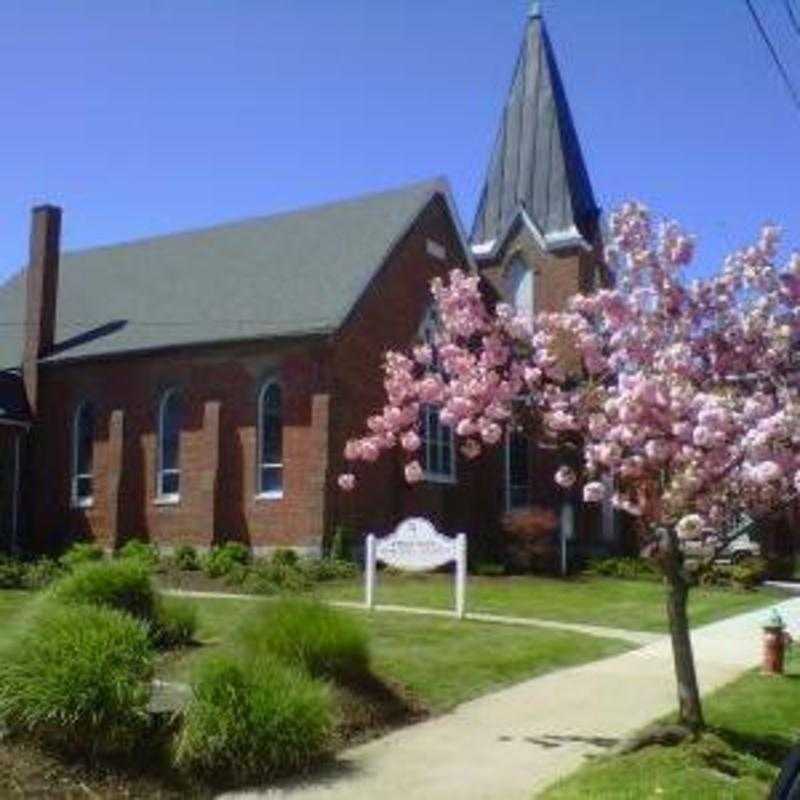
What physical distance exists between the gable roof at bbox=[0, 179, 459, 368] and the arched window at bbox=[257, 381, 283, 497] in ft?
4.93

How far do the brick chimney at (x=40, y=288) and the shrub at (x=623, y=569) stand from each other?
Answer: 14.9 metres

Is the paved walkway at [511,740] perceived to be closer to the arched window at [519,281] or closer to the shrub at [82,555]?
the shrub at [82,555]

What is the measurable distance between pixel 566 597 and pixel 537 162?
19166 mm

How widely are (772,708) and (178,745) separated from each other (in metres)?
6.17

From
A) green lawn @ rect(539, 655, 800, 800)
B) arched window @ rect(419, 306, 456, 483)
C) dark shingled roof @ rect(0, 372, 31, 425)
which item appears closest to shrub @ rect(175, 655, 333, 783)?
green lawn @ rect(539, 655, 800, 800)

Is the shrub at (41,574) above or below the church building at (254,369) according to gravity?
below

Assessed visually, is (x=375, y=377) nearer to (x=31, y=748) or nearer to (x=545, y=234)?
(x=545, y=234)

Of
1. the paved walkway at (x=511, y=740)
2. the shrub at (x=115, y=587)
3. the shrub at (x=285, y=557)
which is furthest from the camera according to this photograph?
the shrub at (x=285, y=557)

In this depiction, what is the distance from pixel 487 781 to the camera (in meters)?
10.1

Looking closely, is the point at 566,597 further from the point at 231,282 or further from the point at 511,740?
the point at 511,740

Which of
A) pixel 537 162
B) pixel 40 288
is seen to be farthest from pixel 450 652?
pixel 537 162

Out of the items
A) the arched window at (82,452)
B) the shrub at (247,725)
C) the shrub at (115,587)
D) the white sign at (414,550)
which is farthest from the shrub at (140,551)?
the shrub at (247,725)

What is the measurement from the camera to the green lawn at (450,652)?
13.5m

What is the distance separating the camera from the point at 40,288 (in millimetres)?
35719
